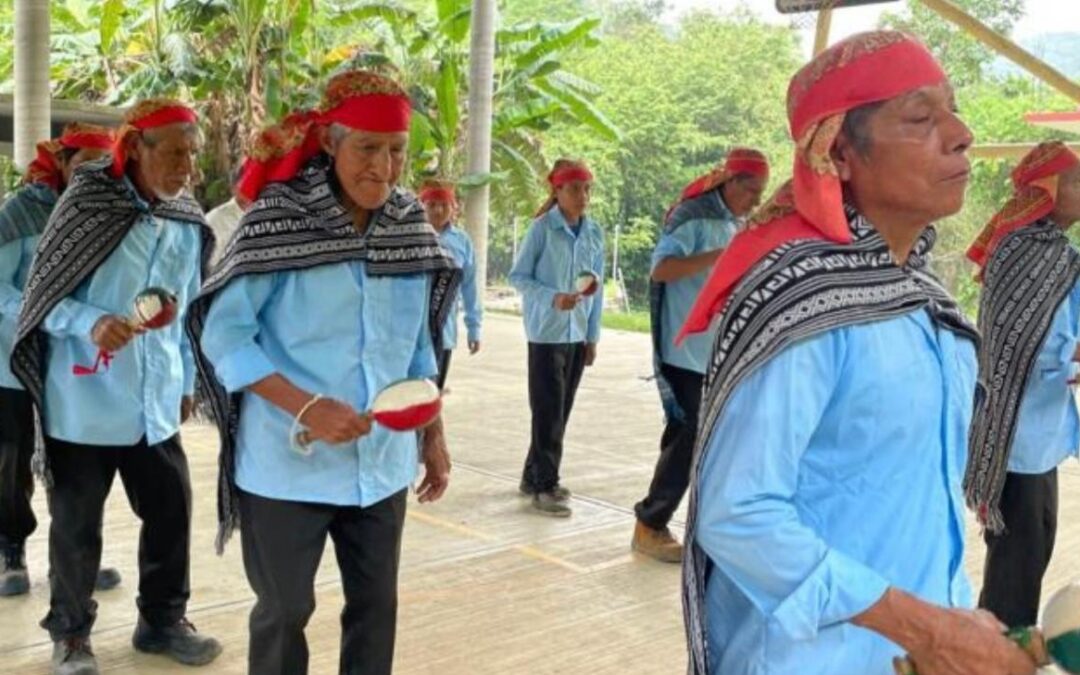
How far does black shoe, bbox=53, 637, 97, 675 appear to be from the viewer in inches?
146

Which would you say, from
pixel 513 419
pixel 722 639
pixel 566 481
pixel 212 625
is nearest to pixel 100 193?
pixel 212 625

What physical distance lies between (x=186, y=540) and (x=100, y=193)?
1206mm

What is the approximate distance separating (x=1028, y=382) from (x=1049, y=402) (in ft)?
0.42

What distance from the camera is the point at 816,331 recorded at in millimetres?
1648

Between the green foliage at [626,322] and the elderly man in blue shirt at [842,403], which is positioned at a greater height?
the elderly man in blue shirt at [842,403]

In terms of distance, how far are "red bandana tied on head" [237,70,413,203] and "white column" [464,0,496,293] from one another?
926 cm

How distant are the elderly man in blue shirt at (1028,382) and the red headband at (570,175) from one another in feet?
9.49

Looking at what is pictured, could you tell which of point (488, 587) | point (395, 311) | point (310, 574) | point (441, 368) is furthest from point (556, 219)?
point (310, 574)

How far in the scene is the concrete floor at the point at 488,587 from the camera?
4.08 metres

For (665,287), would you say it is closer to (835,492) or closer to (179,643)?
(179,643)

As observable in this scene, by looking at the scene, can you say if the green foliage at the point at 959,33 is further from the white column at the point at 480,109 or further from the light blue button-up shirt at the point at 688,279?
the light blue button-up shirt at the point at 688,279

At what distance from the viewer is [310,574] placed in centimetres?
288

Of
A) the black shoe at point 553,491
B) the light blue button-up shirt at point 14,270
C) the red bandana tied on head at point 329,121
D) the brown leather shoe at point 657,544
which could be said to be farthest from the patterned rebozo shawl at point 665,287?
the light blue button-up shirt at point 14,270

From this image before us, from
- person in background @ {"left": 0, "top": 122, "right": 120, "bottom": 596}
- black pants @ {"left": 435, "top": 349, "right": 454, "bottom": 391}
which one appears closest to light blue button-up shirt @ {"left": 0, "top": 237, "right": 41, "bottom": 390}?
person in background @ {"left": 0, "top": 122, "right": 120, "bottom": 596}
